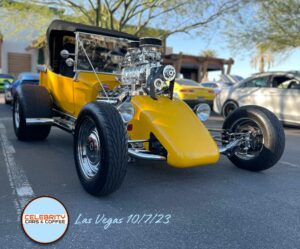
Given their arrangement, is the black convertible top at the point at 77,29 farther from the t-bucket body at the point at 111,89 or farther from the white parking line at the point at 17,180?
the white parking line at the point at 17,180

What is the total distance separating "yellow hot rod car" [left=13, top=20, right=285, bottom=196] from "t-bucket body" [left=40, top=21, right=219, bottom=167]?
0.01 meters

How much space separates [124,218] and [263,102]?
7275 millimetres

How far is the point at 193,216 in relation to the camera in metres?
3.22

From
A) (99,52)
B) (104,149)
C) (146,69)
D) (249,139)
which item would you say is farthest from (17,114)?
(249,139)

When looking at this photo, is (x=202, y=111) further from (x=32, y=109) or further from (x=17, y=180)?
(x=32, y=109)

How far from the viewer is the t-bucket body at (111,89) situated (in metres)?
3.89

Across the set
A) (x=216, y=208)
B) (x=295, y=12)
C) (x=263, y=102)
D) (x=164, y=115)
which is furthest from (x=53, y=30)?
(x=295, y=12)

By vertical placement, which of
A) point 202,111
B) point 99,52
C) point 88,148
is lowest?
point 88,148

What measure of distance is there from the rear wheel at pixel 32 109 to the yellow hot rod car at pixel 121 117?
17 mm

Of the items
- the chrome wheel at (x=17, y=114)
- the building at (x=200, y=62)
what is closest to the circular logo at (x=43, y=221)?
the chrome wheel at (x=17, y=114)

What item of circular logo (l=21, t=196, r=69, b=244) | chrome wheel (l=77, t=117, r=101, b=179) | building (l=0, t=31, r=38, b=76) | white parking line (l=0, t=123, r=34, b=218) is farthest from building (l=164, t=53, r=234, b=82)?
circular logo (l=21, t=196, r=69, b=244)

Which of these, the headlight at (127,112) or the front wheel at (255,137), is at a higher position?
the headlight at (127,112)

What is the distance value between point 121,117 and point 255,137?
205cm

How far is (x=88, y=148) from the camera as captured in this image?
12.7ft
